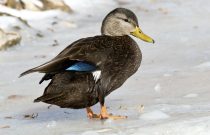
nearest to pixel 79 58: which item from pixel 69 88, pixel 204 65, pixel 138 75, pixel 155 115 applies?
pixel 69 88

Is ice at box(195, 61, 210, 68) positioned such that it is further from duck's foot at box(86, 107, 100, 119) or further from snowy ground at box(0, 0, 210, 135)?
duck's foot at box(86, 107, 100, 119)

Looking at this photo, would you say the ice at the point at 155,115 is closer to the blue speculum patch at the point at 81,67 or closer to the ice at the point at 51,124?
the blue speculum patch at the point at 81,67

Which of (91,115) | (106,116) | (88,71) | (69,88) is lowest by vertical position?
(91,115)

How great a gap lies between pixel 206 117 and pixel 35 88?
116 inches

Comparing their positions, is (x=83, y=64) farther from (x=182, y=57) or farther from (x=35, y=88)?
(x=182, y=57)

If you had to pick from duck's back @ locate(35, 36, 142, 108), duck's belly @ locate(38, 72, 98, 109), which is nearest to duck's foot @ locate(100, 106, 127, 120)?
duck's back @ locate(35, 36, 142, 108)

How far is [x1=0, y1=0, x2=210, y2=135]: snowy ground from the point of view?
19.0 feet

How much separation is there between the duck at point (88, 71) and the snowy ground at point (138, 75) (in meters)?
0.22

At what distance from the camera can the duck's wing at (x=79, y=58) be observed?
18.9 ft

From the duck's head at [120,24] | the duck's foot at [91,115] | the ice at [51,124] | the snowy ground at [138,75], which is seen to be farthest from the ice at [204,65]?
the ice at [51,124]

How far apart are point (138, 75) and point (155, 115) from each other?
231 cm

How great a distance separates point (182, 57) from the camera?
9.28 metres

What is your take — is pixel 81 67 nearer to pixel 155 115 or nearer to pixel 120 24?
pixel 155 115

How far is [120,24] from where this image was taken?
6777 mm
